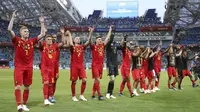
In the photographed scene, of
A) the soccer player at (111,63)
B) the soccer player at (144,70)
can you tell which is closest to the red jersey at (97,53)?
the soccer player at (111,63)

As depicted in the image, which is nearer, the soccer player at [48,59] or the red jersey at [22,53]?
the red jersey at [22,53]

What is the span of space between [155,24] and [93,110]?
75858 mm

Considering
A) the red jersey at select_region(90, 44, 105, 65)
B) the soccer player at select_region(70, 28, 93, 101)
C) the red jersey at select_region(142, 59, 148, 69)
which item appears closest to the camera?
the soccer player at select_region(70, 28, 93, 101)

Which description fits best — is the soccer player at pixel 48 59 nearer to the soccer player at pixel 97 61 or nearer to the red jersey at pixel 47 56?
the red jersey at pixel 47 56

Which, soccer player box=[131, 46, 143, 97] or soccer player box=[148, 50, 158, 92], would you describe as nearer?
soccer player box=[131, 46, 143, 97]

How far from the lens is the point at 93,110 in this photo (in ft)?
28.7

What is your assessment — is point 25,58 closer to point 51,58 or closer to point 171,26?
point 51,58

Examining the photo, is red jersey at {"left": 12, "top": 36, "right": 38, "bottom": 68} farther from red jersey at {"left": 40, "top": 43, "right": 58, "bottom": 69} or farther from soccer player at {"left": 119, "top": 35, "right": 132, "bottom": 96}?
soccer player at {"left": 119, "top": 35, "right": 132, "bottom": 96}

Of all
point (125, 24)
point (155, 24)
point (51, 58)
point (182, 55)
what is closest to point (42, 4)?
point (125, 24)

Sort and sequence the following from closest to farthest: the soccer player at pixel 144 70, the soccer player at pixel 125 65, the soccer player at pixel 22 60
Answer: the soccer player at pixel 22 60, the soccer player at pixel 125 65, the soccer player at pixel 144 70

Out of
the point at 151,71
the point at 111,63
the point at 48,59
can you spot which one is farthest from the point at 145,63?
the point at 48,59

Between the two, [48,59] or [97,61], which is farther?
[97,61]

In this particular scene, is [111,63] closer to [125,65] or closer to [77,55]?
[125,65]

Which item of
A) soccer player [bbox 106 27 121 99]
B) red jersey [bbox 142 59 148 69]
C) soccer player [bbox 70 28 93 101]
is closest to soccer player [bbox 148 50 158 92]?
red jersey [bbox 142 59 148 69]
